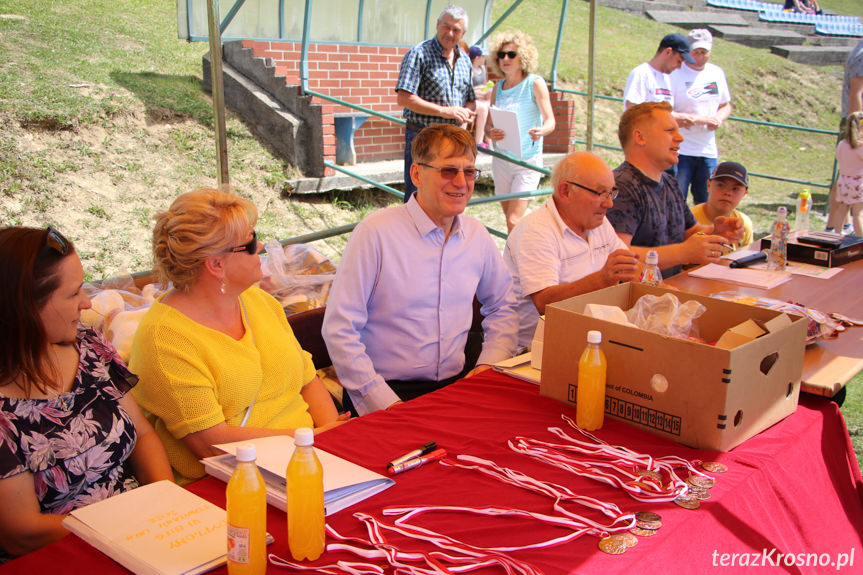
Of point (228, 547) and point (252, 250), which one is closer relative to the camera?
point (228, 547)

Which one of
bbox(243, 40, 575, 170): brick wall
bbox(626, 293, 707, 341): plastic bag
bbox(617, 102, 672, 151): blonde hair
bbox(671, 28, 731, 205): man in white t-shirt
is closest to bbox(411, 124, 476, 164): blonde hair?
bbox(626, 293, 707, 341): plastic bag

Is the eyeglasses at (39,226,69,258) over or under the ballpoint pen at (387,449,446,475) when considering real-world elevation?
over

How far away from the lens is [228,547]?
1151mm

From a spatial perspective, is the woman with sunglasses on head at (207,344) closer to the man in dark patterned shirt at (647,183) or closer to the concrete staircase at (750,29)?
the man in dark patterned shirt at (647,183)

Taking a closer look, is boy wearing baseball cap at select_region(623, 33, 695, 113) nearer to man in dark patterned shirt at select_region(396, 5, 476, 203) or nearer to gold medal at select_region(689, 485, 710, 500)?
man in dark patterned shirt at select_region(396, 5, 476, 203)

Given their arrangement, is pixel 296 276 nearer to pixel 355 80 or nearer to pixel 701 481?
pixel 701 481

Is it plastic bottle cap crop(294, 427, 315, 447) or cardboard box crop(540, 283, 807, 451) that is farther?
cardboard box crop(540, 283, 807, 451)

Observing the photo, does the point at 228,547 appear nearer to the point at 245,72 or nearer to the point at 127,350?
the point at 127,350

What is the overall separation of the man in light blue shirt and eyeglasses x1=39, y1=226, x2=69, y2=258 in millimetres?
977

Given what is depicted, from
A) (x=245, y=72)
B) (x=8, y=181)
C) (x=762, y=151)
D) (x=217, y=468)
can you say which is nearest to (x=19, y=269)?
(x=217, y=468)

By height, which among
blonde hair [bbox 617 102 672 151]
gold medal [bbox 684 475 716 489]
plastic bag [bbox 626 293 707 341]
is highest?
blonde hair [bbox 617 102 672 151]

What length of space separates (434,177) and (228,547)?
1.60 m

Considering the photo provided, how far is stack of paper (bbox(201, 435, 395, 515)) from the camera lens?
1.37 m

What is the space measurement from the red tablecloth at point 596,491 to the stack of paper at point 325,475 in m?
0.02
